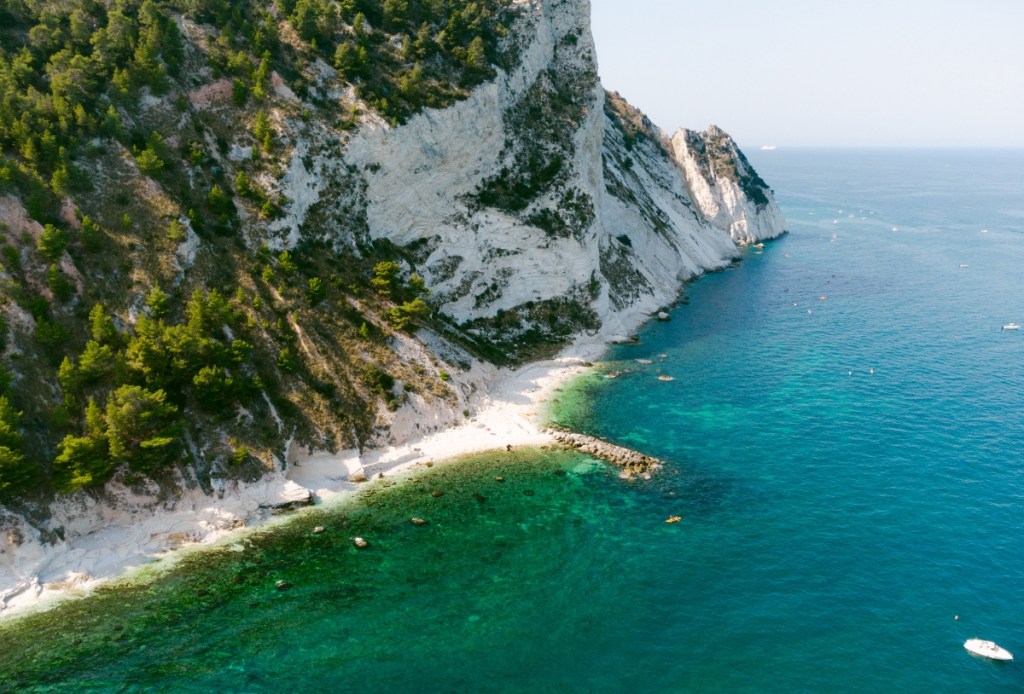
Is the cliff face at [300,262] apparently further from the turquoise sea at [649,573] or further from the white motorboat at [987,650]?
the white motorboat at [987,650]

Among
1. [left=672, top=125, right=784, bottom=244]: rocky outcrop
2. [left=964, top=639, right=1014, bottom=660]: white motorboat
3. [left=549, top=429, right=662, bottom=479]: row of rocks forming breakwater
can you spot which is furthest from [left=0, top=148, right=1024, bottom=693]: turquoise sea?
[left=672, top=125, right=784, bottom=244]: rocky outcrop

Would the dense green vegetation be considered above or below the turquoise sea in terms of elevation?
above

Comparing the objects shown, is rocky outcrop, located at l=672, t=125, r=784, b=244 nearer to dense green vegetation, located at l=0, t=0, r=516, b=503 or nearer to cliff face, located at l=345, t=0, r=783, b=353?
cliff face, located at l=345, t=0, r=783, b=353

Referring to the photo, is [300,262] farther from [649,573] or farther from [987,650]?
[987,650]

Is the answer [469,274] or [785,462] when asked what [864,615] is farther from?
[469,274]

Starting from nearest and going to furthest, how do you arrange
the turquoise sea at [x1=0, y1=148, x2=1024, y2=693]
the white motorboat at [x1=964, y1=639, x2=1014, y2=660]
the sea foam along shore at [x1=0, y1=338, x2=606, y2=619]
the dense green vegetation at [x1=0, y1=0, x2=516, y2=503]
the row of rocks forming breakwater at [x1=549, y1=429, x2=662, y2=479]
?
1. the turquoise sea at [x1=0, y1=148, x2=1024, y2=693]
2. the white motorboat at [x1=964, y1=639, x2=1014, y2=660]
3. the sea foam along shore at [x1=0, y1=338, x2=606, y2=619]
4. the dense green vegetation at [x1=0, y1=0, x2=516, y2=503]
5. the row of rocks forming breakwater at [x1=549, y1=429, x2=662, y2=479]

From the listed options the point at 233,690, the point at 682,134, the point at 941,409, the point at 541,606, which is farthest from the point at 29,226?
the point at 682,134

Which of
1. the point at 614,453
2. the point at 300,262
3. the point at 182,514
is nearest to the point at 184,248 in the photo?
the point at 300,262
